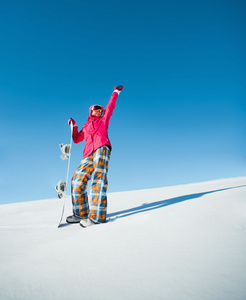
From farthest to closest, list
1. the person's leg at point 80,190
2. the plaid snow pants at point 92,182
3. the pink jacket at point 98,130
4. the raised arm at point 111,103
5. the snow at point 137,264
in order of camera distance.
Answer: the raised arm at point 111,103 < the pink jacket at point 98,130 < the person's leg at point 80,190 < the plaid snow pants at point 92,182 < the snow at point 137,264

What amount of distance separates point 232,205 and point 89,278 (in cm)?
172

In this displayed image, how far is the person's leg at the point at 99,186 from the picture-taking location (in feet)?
7.07

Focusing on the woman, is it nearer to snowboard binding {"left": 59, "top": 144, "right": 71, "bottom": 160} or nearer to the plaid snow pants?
the plaid snow pants

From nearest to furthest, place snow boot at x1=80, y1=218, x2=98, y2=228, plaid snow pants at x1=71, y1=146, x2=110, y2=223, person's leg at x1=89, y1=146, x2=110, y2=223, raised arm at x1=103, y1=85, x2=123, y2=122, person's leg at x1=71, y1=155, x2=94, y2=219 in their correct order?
snow boot at x1=80, y1=218, x2=98, y2=228, person's leg at x1=89, y1=146, x2=110, y2=223, plaid snow pants at x1=71, y1=146, x2=110, y2=223, person's leg at x1=71, y1=155, x2=94, y2=219, raised arm at x1=103, y1=85, x2=123, y2=122

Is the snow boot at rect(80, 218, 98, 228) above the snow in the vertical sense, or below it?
below

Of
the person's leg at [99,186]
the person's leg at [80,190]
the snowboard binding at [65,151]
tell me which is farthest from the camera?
the snowboard binding at [65,151]

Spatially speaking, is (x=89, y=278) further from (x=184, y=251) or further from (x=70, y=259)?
(x=184, y=251)

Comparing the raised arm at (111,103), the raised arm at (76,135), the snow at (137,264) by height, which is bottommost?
the snow at (137,264)

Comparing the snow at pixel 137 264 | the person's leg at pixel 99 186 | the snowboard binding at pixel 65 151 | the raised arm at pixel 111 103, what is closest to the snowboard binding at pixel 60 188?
the snowboard binding at pixel 65 151

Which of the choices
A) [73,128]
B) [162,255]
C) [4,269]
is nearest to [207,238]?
[162,255]

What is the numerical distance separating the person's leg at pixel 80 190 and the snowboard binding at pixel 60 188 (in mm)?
285

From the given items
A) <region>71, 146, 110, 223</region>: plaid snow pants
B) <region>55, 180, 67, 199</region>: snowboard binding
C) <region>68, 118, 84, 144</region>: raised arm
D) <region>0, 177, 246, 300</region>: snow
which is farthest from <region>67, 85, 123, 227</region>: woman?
<region>0, 177, 246, 300</region>: snow

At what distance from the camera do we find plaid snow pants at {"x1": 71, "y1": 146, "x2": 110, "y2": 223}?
7.43 ft

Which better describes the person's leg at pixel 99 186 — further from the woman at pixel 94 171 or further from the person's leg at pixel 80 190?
the person's leg at pixel 80 190
